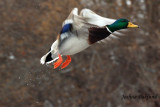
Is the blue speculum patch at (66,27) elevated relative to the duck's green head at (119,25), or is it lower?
elevated

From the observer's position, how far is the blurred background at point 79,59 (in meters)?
6.94

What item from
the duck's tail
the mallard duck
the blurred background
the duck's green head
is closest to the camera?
the mallard duck

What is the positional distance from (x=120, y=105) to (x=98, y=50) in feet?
4.15

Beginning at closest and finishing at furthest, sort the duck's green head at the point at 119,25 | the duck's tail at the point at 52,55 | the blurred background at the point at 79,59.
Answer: the duck's green head at the point at 119,25
the duck's tail at the point at 52,55
the blurred background at the point at 79,59

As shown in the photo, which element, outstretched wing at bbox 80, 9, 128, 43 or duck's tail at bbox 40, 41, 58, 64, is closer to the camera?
outstretched wing at bbox 80, 9, 128, 43

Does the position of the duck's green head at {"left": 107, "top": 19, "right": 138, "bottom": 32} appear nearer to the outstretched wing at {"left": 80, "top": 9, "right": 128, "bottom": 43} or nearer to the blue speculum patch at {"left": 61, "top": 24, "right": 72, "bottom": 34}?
the outstretched wing at {"left": 80, "top": 9, "right": 128, "bottom": 43}

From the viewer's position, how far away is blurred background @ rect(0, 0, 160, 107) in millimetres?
6938

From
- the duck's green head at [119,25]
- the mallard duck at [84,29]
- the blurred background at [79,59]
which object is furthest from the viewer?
the blurred background at [79,59]

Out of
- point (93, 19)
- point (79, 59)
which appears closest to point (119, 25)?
point (93, 19)

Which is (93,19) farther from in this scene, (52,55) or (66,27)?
(52,55)

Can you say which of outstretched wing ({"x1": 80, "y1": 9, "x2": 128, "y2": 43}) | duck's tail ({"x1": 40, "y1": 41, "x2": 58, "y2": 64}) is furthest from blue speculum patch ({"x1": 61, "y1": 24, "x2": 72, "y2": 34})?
duck's tail ({"x1": 40, "y1": 41, "x2": 58, "y2": 64})

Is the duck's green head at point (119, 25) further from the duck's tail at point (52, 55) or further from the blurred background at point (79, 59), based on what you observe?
the blurred background at point (79, 59)

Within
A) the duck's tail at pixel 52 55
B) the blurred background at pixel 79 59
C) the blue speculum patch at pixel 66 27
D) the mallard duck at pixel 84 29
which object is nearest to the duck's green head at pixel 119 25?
the mallard duck at pixel 84 29

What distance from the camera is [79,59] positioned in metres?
7.68
